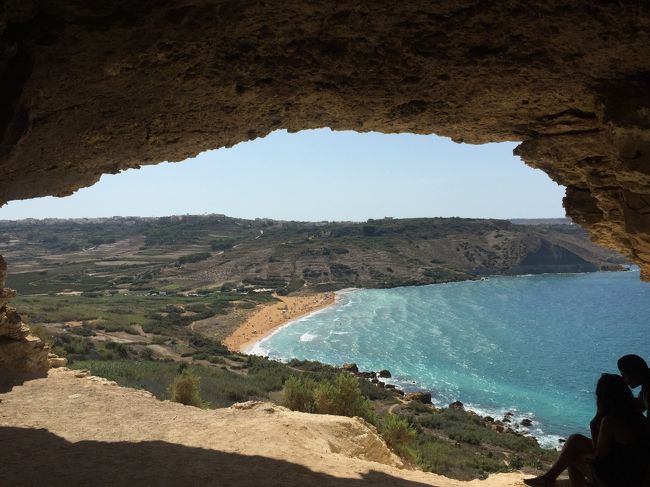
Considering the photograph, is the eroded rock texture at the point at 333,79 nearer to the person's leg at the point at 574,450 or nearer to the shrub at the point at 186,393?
the person's leg at the point at 574,450

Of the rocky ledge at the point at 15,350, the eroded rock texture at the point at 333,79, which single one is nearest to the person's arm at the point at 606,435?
the eroded rock texture at the point at 333,79

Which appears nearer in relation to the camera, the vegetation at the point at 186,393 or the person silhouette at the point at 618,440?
the person silhouette at the point at 618,440

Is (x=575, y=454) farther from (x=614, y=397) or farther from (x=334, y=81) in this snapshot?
(x=334, y=81)

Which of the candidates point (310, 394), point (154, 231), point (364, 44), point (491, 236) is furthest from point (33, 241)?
point (364, 44)

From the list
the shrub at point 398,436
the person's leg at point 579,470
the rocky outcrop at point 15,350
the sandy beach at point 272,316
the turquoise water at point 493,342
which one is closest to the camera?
the person's leg at point 579,470

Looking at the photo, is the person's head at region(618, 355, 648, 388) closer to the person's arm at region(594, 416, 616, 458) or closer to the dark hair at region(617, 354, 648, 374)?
the dark hair at region(617, 354, 648, 374)
